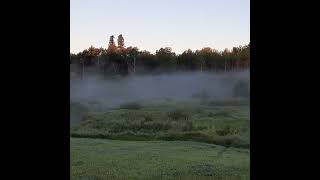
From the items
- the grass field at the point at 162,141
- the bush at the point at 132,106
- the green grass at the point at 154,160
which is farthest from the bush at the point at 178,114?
the green grass at the point at 154,160

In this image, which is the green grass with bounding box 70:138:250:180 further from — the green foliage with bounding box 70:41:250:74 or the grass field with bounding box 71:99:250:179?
the green foliage with bounding box 70:41:250:74

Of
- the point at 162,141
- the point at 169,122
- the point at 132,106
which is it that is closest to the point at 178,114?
the point at 169,122

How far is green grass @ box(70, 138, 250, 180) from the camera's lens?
32.3ft

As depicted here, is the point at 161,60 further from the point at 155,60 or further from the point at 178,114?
the point at 178,114

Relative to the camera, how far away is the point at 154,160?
11.2m

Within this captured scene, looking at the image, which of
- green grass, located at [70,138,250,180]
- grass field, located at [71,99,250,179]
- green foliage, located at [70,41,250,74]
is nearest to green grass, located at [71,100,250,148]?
grass field, located at [71,99,250,179]

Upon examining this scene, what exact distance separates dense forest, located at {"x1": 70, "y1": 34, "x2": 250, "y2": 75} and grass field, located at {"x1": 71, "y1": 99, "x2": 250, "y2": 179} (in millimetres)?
1505

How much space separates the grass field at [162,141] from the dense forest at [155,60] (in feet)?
4.94

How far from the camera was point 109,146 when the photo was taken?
1282 centimetres

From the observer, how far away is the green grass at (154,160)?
984 cm
